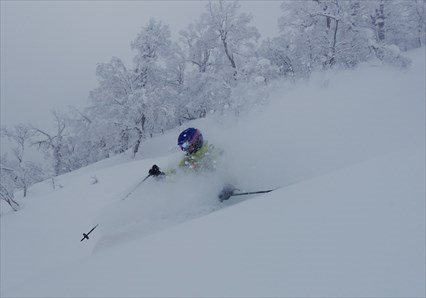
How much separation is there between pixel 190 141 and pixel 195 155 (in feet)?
1.03

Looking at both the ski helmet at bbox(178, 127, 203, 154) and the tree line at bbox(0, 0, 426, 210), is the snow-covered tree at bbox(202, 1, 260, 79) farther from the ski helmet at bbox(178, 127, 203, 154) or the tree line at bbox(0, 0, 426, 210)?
the ski helmet at bbox(178, 127, 203, 154)

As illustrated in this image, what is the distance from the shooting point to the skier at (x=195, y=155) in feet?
22.3

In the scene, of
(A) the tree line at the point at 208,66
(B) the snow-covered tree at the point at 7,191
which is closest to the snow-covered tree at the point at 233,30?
(A) the tree line at the point at 208,66

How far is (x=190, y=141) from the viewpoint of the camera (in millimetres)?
6781

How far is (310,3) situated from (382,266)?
21781mm

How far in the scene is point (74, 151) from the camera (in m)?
37.0

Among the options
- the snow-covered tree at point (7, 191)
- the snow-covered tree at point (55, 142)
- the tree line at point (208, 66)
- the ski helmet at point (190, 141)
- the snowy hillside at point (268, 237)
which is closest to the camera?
the snowy hillside at point (268, 237)

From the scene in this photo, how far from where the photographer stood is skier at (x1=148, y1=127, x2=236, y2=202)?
679cm

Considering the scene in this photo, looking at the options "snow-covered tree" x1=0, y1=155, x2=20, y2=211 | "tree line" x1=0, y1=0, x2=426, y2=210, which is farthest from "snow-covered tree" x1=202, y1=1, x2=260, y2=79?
"snow-covered tree" x1=0, y1=155, x2=20, y2=211

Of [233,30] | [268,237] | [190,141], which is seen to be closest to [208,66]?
[233,30]

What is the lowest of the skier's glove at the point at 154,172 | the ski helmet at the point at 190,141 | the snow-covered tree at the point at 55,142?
the snow-covered tree at the point at 55,142

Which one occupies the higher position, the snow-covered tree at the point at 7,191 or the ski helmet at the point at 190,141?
the ski helmet at the point at 190,141

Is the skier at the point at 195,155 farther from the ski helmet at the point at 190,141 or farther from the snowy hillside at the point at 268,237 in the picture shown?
the snowy hillside at the point at 268,237

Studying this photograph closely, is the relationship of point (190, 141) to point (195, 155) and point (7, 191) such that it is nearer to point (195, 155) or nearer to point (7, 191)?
point (195, 155)
